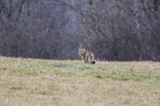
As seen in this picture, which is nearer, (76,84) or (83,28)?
(76,84)

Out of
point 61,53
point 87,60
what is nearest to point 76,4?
point 61,53

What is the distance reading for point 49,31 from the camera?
172 feet

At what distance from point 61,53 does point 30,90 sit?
32114 millimetres

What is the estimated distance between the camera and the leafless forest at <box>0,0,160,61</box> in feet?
169

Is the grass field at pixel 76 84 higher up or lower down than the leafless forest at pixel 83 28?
lower down

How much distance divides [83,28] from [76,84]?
31839 mm

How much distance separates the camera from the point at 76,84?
2058 cm

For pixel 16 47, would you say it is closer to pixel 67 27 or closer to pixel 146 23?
pixel 67 27

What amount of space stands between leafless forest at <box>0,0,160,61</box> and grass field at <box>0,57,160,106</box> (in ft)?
78.5

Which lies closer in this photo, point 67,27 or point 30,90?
point 30,90

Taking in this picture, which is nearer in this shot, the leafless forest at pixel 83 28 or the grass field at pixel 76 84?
the grass field at pixel 76 84

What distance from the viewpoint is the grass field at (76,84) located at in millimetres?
17453

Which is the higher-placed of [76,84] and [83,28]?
[83,28]

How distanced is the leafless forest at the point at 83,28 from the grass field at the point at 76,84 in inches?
943
